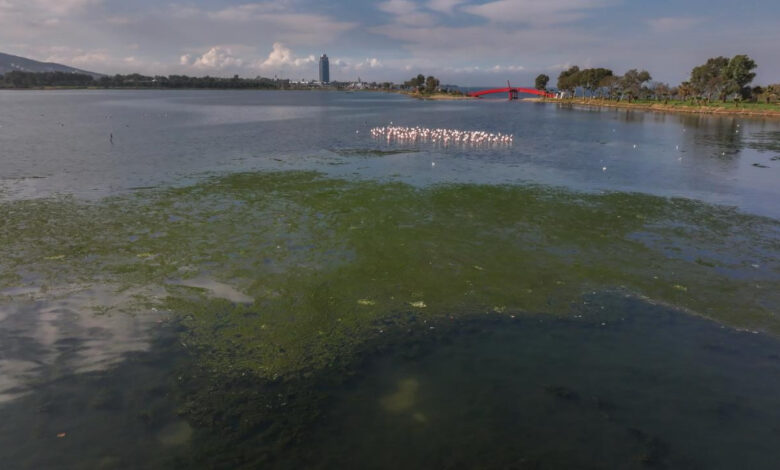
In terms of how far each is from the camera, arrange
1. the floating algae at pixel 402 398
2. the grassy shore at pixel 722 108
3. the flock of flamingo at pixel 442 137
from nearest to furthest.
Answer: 1. the floating algae at pixel 402 398
2. the flock of flamingo at pixel 442 137
3. the grassy shore at pixel 722 108

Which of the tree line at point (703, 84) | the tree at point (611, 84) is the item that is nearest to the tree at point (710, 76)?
the tree line at point (703, 84)

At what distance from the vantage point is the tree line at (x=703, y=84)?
334 feet

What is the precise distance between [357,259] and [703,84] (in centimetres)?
13136

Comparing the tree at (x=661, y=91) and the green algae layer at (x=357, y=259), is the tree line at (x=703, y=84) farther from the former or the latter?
the green algae layer at (x=357, y=259)

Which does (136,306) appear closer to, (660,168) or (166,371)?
(166,371)

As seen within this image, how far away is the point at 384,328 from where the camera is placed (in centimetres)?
1165

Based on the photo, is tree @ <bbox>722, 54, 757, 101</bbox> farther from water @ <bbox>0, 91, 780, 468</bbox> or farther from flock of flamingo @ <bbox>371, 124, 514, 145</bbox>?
water @ <bbox>0, 91, 780, 468</bbox>

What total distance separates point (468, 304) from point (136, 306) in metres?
9.31

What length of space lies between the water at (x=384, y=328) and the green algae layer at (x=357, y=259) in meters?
0.10

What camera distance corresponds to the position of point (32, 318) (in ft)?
38.2

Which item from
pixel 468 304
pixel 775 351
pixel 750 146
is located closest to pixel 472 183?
pixel 468 304

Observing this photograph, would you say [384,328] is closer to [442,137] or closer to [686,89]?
[442,137]

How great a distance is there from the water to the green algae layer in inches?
4.0

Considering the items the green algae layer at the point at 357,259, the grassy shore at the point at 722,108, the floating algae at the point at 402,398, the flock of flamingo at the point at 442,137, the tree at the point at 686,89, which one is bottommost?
the floating algae at the point at 402,398
